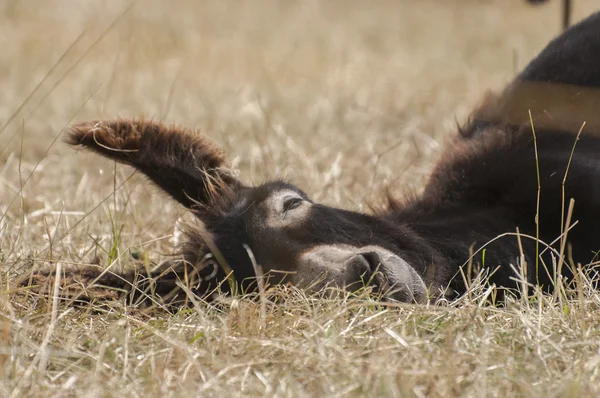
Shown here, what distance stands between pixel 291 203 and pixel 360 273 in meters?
0.40

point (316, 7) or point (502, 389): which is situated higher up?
point (316, 7)

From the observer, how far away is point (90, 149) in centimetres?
295

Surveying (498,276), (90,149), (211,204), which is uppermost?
(90,149)

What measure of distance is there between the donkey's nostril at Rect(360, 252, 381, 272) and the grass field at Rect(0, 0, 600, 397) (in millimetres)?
112

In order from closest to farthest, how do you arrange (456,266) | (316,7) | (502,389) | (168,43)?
(502,389)
(456,266)
(168,43)
(316,7)

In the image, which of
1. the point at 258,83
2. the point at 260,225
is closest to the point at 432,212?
the point at 260,225

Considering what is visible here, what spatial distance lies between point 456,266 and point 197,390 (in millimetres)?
1157

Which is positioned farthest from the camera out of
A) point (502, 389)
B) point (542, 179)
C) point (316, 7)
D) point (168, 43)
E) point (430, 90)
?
point (316, 7)

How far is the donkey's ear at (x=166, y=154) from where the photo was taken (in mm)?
2928

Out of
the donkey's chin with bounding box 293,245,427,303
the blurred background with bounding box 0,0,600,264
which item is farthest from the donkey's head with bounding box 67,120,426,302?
the blurred background with bounding box 0,0,600,264

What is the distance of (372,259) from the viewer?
2658 millimetres

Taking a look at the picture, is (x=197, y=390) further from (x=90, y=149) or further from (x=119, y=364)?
(x=90, y=149)

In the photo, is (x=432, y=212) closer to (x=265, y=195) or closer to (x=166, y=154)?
(x=265, y=195)

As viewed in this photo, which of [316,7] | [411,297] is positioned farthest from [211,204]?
[316,7]
